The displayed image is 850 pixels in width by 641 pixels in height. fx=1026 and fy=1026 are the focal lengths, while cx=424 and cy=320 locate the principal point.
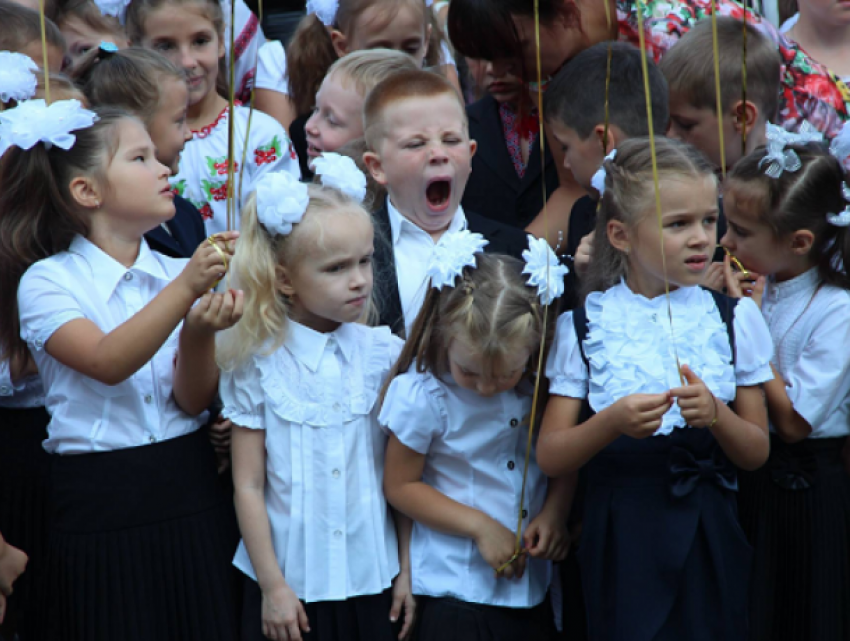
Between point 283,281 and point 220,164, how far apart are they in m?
1.27

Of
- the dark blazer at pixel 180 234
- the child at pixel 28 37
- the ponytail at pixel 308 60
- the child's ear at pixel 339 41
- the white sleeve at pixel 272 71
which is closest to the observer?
the dark blazer at pixel 180 234

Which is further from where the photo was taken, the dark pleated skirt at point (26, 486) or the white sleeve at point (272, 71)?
the white sleeve at point (272, 71)

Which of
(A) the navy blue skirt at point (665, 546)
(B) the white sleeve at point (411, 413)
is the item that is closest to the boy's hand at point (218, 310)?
(B) the white sleeve at point (411, 413)

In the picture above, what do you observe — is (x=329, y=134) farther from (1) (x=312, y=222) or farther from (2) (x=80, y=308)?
(2) (x=80, y=308)

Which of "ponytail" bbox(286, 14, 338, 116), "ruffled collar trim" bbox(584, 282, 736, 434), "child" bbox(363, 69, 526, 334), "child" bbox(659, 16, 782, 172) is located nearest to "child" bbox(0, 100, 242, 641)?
"child" bbox(363, 69, 526, 334)

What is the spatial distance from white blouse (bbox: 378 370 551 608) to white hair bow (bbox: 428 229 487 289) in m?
0.25

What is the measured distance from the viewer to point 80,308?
8.38 ft

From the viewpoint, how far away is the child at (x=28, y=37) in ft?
11.0

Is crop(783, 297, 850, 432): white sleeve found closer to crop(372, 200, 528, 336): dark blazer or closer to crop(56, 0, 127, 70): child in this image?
crop(372, 200, 528, 336): dark blazer

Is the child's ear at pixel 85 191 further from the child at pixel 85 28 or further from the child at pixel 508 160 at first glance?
the child at pixel 85 28

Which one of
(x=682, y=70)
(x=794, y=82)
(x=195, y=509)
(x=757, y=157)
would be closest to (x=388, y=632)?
(x=195, y=509)

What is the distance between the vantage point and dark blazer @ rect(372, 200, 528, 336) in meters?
2.94

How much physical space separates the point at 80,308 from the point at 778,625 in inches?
→ 82.2

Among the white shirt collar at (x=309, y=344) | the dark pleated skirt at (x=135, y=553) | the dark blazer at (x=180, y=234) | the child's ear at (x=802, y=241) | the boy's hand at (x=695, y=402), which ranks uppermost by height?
the dark blazer at (x=180, y=234)
